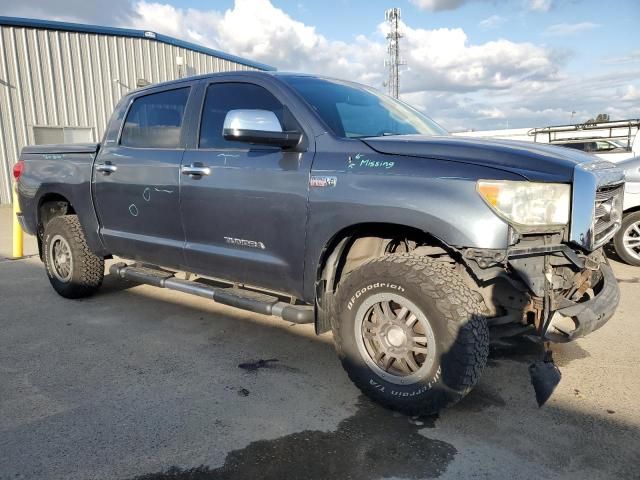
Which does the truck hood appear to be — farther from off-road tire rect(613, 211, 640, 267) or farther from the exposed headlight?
off-road tire rect(613, 211, 640, 267)

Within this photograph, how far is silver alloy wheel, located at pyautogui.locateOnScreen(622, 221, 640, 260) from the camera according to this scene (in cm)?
627

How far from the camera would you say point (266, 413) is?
2.85 m

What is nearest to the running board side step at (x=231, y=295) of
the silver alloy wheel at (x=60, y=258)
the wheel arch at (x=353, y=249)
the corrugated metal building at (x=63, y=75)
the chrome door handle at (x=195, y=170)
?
the wheel arch at (x=353, y=249)

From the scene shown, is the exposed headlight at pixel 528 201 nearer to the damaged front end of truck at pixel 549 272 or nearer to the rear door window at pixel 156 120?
the damaged front end of truck at pixel 549 272

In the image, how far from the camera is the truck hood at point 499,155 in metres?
2.50

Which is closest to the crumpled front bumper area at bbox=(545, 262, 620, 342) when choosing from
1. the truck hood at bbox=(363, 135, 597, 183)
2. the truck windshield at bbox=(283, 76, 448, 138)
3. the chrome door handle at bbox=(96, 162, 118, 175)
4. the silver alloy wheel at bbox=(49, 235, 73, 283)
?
the truck hood at bbox=(363, 135, 597, 183)

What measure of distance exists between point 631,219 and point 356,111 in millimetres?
4639

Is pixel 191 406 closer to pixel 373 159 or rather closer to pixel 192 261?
pixel 192 261

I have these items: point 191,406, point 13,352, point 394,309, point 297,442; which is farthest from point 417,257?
point 13,352

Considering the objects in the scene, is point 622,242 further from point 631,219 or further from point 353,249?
Result: point 353,249

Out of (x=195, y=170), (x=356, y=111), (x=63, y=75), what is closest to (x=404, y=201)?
(x=356, y=111)

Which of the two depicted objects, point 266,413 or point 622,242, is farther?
point 622,242

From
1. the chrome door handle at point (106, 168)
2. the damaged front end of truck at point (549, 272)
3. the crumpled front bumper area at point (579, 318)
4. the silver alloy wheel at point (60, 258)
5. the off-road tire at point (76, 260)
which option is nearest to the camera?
the damaged front end of truck at point (549, 272)

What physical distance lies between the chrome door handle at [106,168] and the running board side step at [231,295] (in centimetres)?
87
